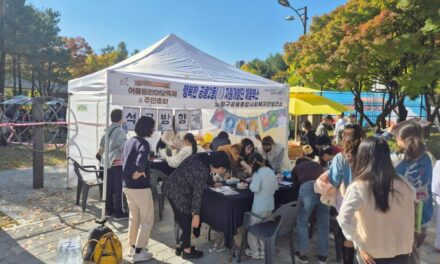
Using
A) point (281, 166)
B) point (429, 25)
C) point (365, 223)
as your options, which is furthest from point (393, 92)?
point (365, 223)

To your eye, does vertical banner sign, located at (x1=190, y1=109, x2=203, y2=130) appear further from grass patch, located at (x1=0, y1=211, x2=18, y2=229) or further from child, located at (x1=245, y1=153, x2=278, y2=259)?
grass patch, located at (x1=0, y1=211, x2=18, y2=229)

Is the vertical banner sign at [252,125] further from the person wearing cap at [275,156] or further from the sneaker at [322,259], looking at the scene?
the sneaker at [322,259]

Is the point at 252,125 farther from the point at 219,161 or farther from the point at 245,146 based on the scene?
the point at 219,161

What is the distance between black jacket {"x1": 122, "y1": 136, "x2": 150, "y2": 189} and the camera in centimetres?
371

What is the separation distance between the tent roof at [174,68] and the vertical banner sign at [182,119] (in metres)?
1.03

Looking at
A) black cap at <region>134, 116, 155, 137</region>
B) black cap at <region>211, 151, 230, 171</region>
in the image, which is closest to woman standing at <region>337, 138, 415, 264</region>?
black cap at <region>211, 151, 230, 171</region>

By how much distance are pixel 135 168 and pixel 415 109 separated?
23.7 m

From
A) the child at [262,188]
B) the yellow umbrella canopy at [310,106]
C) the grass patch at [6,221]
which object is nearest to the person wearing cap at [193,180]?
the child at [262,188]

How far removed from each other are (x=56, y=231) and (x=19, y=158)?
282 inches

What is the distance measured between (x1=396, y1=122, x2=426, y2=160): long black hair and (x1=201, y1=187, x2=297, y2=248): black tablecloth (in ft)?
6.19

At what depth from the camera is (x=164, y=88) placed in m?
5.29

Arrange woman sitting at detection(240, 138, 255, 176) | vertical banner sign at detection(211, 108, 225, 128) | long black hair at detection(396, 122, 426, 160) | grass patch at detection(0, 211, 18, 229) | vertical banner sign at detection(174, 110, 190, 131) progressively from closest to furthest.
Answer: long black hair at detection(396, 122, 426, 160)
grass patch at detection(0, 211, 18, 229)
woman sitting at detection(240, 138, 255, 176)
vertical banner sign at detection(174, 110, 190, 131)
vertical banner sign at detection(211, 108, 225, 128)

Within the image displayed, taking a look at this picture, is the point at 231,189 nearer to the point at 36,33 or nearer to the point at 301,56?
the point at 301,56

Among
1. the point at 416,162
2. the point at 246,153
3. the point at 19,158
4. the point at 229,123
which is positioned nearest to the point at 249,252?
the point at 246,153
